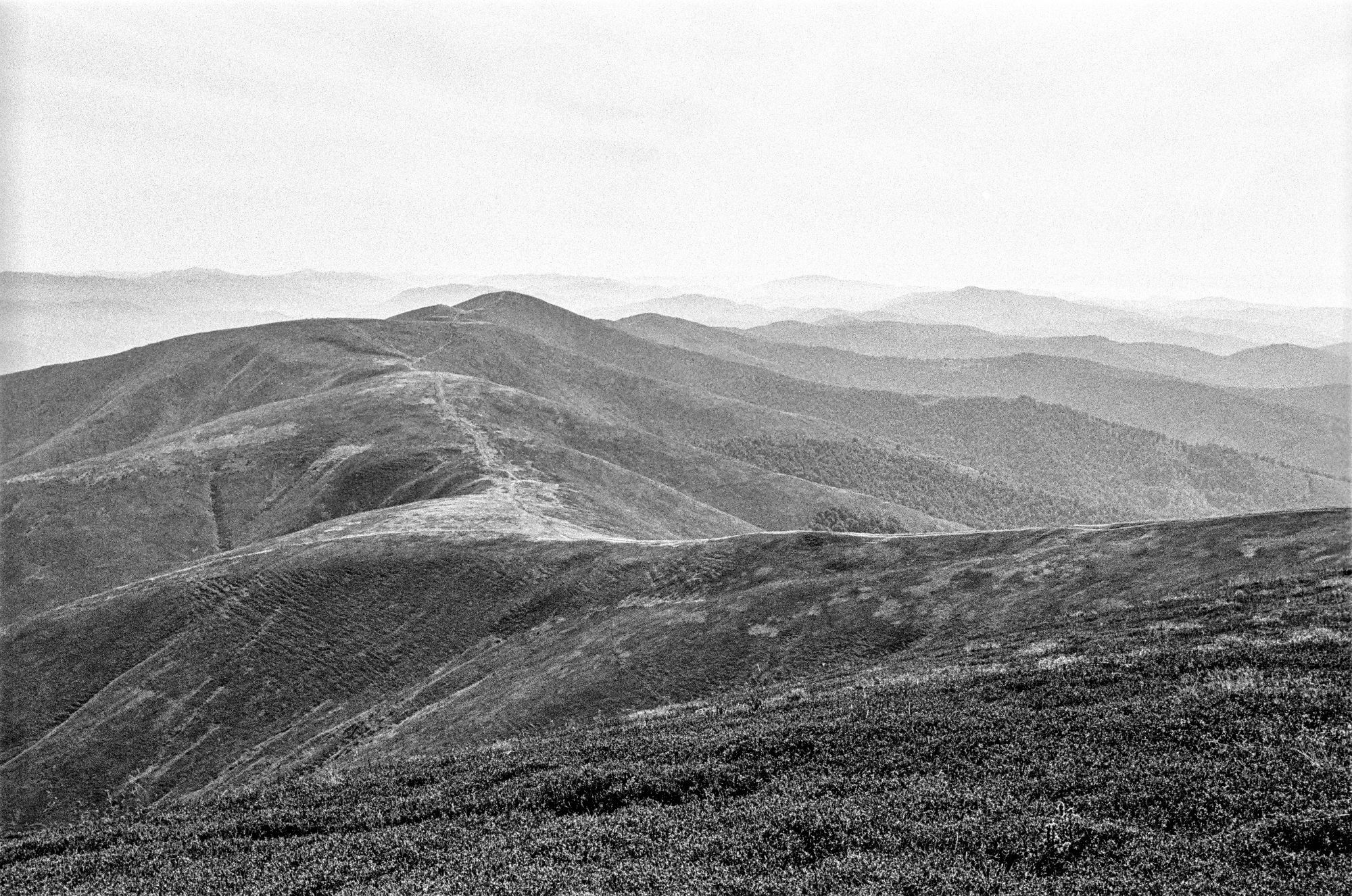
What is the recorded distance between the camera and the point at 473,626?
6850 cm

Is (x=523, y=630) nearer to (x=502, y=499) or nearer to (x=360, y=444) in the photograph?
(x=502, y=499)

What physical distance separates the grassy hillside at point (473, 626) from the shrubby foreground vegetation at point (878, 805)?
16846mm

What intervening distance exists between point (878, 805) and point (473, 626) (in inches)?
2230

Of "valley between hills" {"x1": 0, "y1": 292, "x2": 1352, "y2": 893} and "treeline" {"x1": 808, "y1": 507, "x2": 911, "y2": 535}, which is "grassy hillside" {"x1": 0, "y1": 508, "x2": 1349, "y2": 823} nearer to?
"valley between hills" {"x1": 0, "y1": 292, "x2": 1352, "y2": 893}

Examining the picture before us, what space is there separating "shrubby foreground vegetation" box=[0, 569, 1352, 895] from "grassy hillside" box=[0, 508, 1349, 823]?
16.8m

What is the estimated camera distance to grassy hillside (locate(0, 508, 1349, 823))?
46.0 meters

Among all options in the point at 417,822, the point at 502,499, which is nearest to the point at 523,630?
the point at 502,499

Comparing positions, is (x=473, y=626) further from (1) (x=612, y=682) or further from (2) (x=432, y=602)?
(1) (x=612, y=682)

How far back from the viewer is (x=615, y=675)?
1879 inches

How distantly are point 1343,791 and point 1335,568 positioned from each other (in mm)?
29472

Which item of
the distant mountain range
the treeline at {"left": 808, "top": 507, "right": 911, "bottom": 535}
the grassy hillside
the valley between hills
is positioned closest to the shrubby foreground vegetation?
the valley between hills

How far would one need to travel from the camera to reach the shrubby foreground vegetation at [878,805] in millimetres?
12664

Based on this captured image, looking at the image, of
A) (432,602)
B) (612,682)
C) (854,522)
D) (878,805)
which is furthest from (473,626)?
(854,522)

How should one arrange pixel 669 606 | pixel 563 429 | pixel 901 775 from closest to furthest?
pixel 901 775, pixel 669 606, pixel 563 429
